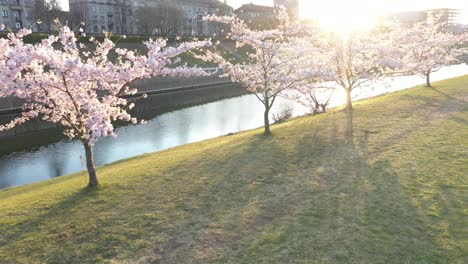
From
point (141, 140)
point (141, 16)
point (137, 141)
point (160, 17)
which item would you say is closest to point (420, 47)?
point (141, 140)

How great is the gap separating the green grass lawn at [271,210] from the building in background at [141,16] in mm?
77233

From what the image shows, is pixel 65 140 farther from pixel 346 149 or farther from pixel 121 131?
pixel 346 149

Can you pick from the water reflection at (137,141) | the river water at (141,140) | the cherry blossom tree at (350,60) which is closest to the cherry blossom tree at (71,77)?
the river water at (141,140)

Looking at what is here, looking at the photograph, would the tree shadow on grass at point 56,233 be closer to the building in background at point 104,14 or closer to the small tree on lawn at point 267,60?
the small tree on lawn at point 267,60

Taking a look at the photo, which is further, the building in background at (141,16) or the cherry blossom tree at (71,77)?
the building in background at (141,16)

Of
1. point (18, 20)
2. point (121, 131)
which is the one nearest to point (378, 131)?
point (121, 131)

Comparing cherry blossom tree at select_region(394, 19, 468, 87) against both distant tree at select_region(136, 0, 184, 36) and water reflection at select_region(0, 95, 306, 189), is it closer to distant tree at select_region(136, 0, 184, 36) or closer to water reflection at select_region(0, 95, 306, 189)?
water reflection at select_region(0, 95, 306, 189)

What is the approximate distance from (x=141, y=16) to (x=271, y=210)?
83644mm

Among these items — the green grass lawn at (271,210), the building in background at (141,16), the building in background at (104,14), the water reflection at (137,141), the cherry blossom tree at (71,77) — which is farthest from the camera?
the building in background at (104,14)

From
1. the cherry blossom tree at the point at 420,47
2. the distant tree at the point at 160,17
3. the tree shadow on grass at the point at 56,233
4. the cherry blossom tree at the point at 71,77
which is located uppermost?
the distant tree at the point at 160,17

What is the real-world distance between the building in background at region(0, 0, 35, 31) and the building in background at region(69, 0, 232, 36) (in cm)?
897

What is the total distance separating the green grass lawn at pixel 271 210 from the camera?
816cm

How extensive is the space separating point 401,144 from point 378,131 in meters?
2.45

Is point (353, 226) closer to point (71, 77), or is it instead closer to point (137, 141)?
point (71, 77)
